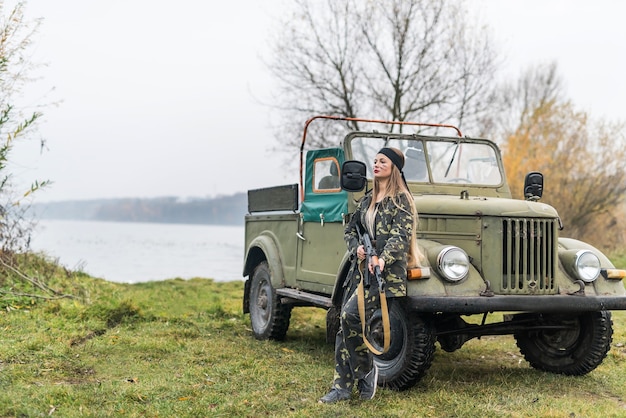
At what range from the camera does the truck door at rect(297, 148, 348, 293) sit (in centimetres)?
732

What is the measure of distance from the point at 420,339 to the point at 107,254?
23.3 m

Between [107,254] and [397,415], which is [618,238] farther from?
[397,415]

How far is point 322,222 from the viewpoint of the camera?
7602 mm

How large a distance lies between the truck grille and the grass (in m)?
0.83

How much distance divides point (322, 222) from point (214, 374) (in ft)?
6.33

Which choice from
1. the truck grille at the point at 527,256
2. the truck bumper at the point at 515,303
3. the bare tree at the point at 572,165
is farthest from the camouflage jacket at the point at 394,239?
the bare tree at the point at 572,165

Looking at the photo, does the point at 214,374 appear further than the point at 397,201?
Yes

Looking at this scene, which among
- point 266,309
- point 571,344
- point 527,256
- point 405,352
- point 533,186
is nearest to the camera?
point 405,352

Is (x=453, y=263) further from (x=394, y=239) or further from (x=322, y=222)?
(x=322, y=222)

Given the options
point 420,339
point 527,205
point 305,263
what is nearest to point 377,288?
point 420,339

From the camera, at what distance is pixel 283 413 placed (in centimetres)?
521

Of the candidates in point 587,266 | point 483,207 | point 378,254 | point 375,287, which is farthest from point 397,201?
point 587,266

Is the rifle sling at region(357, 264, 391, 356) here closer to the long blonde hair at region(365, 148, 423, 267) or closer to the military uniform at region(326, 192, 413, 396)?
the military uniform at region(326, 192, 413, 396)

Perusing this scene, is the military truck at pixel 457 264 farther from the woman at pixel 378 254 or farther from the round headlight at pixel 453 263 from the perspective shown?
the woman at pixel 378 254
